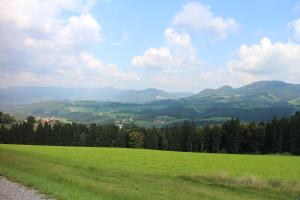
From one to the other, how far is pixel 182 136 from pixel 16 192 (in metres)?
103

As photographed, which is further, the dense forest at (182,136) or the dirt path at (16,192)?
the dense forest at (182,136)

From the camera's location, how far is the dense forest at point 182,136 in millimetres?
103250

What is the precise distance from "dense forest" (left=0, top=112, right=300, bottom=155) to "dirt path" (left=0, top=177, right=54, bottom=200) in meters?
93.5

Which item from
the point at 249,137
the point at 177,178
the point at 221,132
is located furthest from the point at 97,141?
the point at 177,178

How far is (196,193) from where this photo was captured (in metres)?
23.0

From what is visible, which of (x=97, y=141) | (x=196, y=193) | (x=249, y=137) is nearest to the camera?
(x=196, y=193)

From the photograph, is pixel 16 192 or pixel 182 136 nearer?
pixel 16 192

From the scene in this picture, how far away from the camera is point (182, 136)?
117125 mm

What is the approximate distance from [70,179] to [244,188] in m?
13.4

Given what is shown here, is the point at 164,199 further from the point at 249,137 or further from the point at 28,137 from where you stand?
the point at 28,137

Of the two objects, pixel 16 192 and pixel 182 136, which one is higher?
pixel 16 192

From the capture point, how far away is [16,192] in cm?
1596

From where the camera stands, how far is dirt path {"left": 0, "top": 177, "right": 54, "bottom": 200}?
14763 mm

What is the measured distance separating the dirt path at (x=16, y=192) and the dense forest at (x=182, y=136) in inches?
3682
